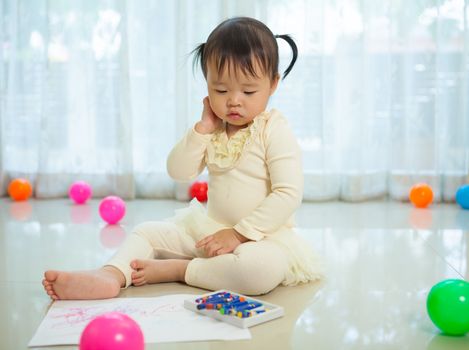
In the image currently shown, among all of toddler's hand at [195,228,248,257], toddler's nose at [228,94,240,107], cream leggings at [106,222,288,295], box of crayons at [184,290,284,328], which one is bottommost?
box of crayons at [184,290,284,328]

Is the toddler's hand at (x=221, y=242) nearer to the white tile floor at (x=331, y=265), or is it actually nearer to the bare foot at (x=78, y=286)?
the white tile floor at (x=331, y=265)

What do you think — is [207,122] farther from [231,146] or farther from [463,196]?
[463,196]

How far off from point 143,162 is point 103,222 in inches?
24.4

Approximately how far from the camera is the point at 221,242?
1464mm

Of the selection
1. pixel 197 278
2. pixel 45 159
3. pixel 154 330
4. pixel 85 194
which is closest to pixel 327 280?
pixel 197 278

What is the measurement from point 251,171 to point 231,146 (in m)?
0.08

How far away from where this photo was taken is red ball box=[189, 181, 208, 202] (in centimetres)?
266

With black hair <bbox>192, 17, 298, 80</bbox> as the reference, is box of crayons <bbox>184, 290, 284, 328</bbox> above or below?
below

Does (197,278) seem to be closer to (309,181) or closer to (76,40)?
(309,181)

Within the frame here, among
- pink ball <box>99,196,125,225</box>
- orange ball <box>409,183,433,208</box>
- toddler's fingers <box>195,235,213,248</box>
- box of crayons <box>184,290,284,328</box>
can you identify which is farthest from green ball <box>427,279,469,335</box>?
orange ball <box>409,183,433,208</box>

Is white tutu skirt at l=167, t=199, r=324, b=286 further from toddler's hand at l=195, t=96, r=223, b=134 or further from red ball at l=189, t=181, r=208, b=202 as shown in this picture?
red ball at l=189, t=181, r=208, b=202

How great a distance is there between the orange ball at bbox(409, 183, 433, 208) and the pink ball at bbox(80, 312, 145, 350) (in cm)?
178

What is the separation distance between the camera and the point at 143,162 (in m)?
2.85

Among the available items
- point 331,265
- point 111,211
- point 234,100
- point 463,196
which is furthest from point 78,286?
point 463,196
